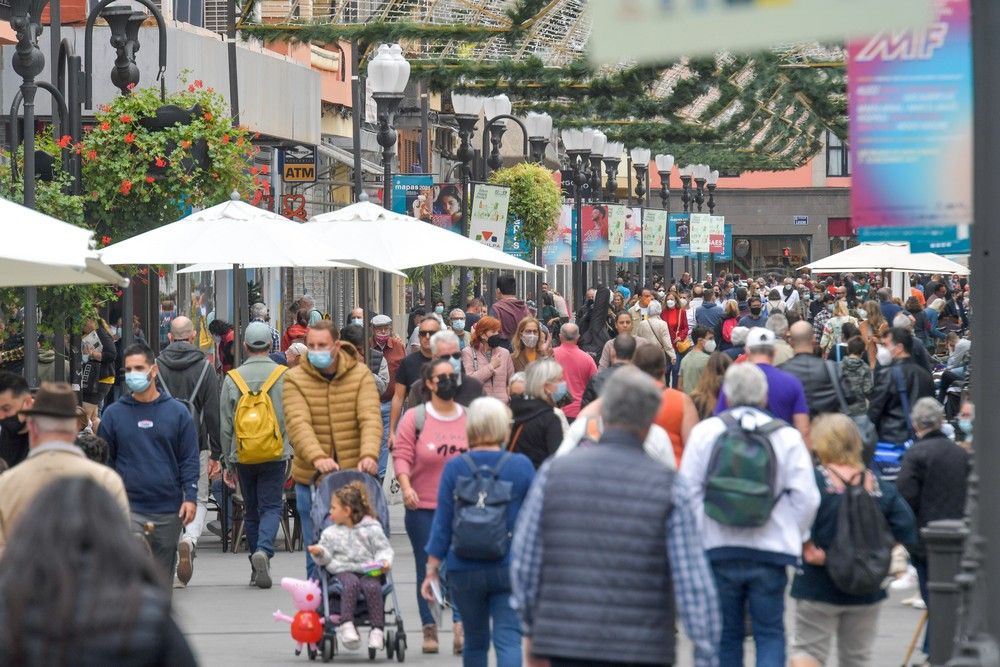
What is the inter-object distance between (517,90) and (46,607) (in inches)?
921

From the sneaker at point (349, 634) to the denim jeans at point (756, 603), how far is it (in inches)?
109

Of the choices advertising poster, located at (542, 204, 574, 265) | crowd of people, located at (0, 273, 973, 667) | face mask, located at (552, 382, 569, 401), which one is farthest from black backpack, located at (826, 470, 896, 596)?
advertising poster, located at (542, 204, 574, 265)

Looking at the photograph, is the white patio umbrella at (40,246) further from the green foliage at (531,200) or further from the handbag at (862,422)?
the green foliage at (531,200)

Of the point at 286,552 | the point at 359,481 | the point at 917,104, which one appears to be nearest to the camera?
the point at 917,104

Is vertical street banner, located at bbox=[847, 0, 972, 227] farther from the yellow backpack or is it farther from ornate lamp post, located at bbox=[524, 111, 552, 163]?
ornate lamp post, located at bbox=[524, 111, 552, 163]

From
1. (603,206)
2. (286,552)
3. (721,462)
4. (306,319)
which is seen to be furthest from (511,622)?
(603,206)

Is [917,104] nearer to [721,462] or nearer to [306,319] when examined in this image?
[721,462]

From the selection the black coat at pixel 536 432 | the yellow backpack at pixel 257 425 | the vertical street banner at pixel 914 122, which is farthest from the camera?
the yellow backpack at pixel 257 425

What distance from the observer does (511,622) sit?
28.7 feet

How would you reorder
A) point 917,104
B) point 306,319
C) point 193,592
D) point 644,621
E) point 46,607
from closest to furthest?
point 46,607, point 644,621, point 917,104, point 193,592, point 306,319

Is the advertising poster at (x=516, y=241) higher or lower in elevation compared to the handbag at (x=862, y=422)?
higher

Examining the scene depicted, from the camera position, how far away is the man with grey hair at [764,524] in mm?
8406

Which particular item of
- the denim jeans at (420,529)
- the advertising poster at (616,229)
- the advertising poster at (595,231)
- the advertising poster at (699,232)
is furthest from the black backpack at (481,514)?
the advertising poster at (699,232)

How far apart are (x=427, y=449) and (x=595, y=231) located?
95.9 feet
